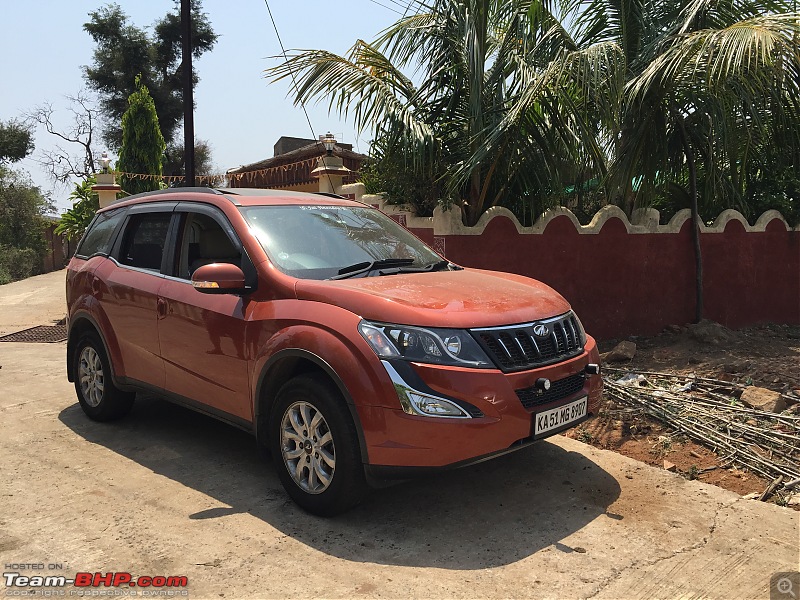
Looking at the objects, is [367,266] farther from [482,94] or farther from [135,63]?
[135,63]

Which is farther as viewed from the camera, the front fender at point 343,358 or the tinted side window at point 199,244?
the tinted side window at point 199,244

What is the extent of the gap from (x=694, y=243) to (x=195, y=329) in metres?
7.11

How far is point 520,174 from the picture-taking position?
8164mm

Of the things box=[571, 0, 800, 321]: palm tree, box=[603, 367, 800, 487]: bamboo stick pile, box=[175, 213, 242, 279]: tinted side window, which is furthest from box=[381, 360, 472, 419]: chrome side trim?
box=[571, 0, 800, 321]: palm tree

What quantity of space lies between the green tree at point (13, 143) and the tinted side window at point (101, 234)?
30.6 metres

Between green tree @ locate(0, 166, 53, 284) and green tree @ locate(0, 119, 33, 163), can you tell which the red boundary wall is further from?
green tree @ locate(0, 119, 33, 163)

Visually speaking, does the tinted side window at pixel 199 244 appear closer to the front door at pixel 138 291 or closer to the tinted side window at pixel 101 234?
the front door at pixel 138 291

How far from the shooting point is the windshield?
173 inches

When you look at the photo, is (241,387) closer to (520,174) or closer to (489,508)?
(489,508)

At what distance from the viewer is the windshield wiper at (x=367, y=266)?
170 inches

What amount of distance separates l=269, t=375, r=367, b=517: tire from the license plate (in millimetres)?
968

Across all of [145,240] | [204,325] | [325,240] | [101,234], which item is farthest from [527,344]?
[101,234]

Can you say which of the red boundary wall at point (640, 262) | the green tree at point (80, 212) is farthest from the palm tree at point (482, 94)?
the green tree at point (80, 212)

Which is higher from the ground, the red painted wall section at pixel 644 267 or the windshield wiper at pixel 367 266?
the windshield wiper at pixel 367 266
